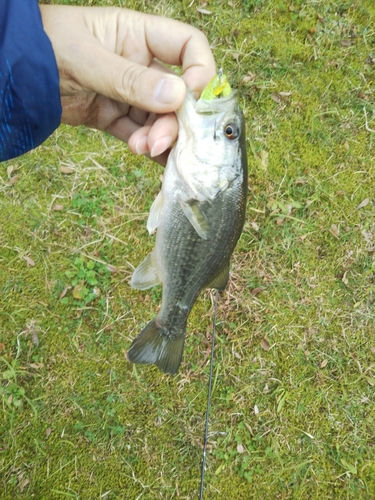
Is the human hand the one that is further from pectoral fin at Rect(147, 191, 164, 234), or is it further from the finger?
pectoral fin at Rect(147, 191, 164, 234)

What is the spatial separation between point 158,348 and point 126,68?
1.71 metres

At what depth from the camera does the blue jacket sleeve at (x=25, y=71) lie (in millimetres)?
1897

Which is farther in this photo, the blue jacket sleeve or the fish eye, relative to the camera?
the fish eye

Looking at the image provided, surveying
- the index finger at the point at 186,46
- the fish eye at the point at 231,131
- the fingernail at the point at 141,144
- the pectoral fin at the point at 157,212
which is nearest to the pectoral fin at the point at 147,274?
the pectoral fin at the point at 157,212

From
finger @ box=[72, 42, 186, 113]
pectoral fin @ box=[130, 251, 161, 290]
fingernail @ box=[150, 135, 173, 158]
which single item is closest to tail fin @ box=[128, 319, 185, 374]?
pectoral fin @ box=[130, 251, 161, 290]

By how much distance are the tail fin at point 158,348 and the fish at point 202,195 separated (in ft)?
1.05

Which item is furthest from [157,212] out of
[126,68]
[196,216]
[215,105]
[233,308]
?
[233,308]

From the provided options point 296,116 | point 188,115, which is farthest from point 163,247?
point 296,116

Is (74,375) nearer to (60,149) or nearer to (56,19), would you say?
(60,149)

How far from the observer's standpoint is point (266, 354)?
12.7 feet

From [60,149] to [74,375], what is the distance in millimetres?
2103

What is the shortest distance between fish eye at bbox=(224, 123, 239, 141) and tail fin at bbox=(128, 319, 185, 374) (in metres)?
1.28

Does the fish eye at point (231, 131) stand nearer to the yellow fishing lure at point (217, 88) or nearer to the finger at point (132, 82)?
the yellow fishing lure at point (217, 88)

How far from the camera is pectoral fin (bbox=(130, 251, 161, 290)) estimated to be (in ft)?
8.46
